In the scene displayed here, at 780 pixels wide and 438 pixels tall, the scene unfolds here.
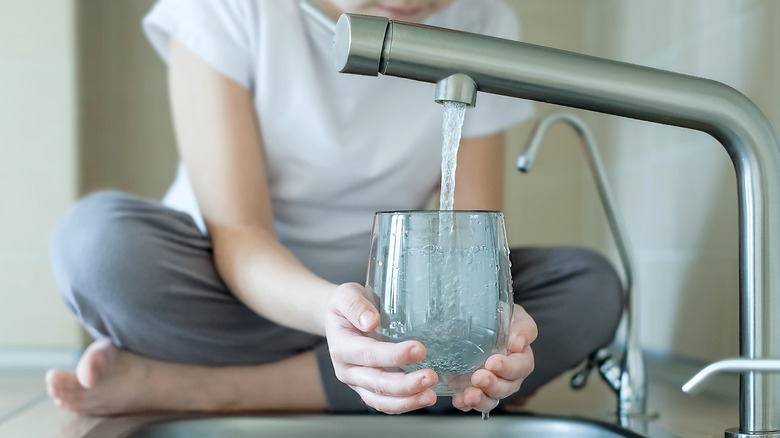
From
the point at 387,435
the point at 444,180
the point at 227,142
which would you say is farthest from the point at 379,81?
the point at 444,180

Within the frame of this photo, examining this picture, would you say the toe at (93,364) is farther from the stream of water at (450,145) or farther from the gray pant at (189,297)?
the stream of water at (450,145)

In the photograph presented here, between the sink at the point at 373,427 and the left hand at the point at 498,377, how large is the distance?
0.95ft

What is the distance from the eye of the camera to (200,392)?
1111mm

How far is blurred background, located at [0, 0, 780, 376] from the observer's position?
136cm

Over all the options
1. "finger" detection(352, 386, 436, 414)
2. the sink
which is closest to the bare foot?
the sink

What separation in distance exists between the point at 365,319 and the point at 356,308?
0.02 metres

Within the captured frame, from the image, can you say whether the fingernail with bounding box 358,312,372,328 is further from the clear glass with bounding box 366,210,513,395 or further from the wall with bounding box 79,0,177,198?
the wall with bounding box 79,0,177,198

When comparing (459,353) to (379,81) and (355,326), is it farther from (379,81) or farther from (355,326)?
(379,81)

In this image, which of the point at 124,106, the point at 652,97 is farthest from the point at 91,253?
the point at 124,106

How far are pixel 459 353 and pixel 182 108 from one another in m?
0.71

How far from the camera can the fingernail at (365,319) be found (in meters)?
0.62

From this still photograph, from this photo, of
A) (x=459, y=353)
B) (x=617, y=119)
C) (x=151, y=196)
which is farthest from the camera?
(x=151, y=196)

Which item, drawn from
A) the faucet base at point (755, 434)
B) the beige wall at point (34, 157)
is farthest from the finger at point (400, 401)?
the beige wall at point (34, 157)

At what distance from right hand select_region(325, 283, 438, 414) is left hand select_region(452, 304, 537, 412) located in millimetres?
41
